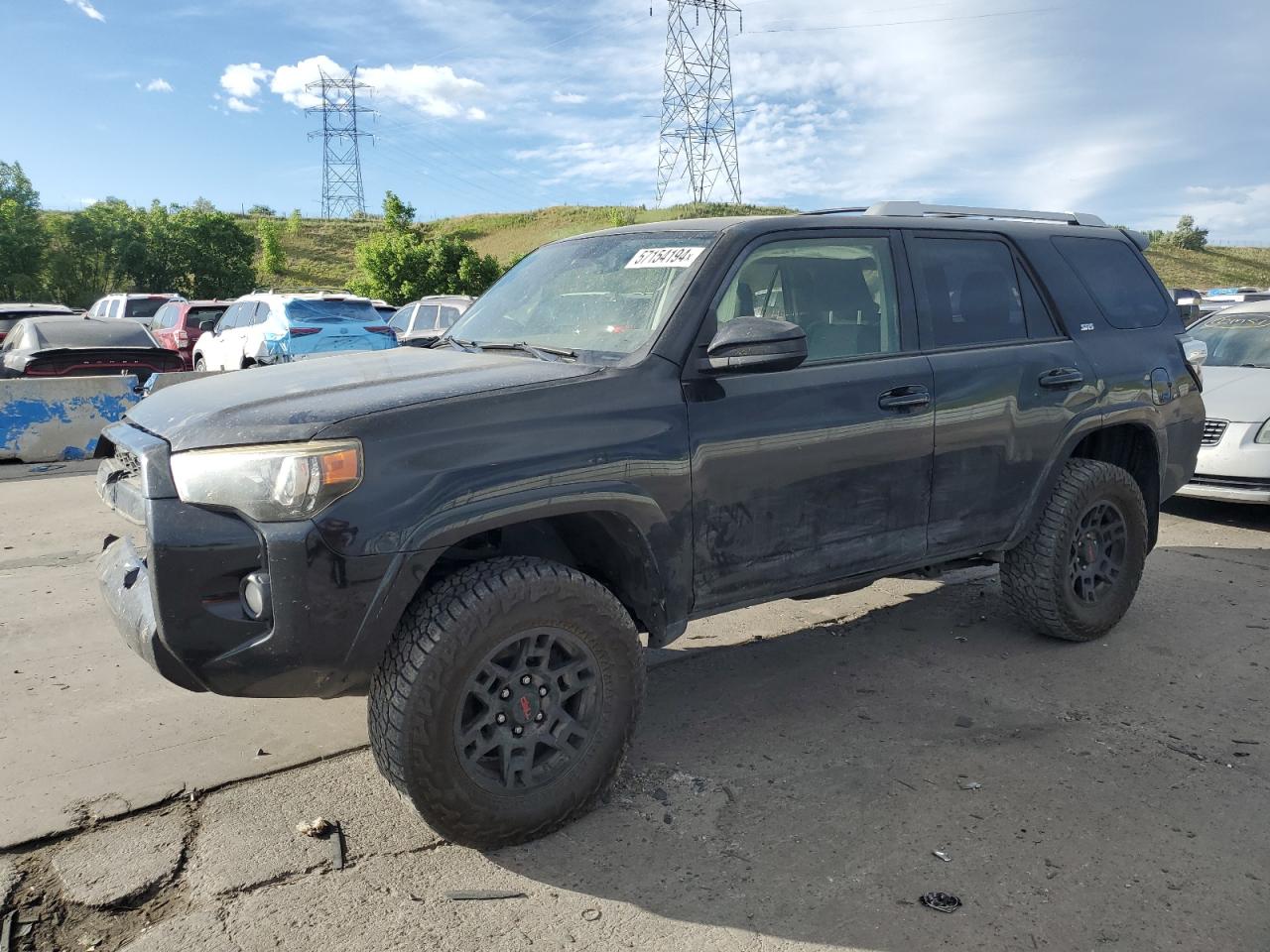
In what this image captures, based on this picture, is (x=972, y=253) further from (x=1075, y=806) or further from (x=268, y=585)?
(x=268, y=585)

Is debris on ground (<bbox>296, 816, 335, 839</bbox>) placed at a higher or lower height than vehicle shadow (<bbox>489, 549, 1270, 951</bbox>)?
lower

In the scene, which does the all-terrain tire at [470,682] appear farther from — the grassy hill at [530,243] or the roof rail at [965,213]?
the grassy hill at [530,243]

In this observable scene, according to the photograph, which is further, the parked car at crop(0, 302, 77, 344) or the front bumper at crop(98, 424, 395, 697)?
the parked car at crop(0, 302, 77, 344)

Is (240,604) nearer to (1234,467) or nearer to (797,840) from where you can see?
(797,840)

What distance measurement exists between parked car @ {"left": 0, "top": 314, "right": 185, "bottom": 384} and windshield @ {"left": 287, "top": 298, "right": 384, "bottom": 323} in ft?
8.25

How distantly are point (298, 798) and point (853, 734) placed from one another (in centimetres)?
207

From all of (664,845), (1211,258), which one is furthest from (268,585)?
(1211,258)

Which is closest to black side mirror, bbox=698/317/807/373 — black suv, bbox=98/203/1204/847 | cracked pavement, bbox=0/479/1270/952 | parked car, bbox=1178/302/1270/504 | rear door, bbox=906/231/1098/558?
black suv, bbox=98/203/1204/847

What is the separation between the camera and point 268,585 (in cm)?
262

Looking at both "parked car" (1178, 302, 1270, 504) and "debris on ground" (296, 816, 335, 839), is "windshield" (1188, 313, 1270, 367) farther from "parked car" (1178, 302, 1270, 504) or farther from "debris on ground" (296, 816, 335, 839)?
"debris on ground" (296, 816, 335, 839)

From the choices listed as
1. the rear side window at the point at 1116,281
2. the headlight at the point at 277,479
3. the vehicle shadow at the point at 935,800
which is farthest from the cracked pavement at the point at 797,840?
the rear side window at the point at 1116,281

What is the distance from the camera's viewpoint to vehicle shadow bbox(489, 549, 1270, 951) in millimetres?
2754

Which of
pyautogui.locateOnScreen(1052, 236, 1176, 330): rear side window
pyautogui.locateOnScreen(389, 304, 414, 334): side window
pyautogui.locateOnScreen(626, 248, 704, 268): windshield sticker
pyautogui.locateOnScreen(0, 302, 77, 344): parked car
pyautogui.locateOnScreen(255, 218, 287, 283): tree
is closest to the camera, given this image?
pyautogui.locateOnScreen(626, 248, 704, 268): windshield sticker

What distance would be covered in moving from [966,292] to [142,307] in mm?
23074
